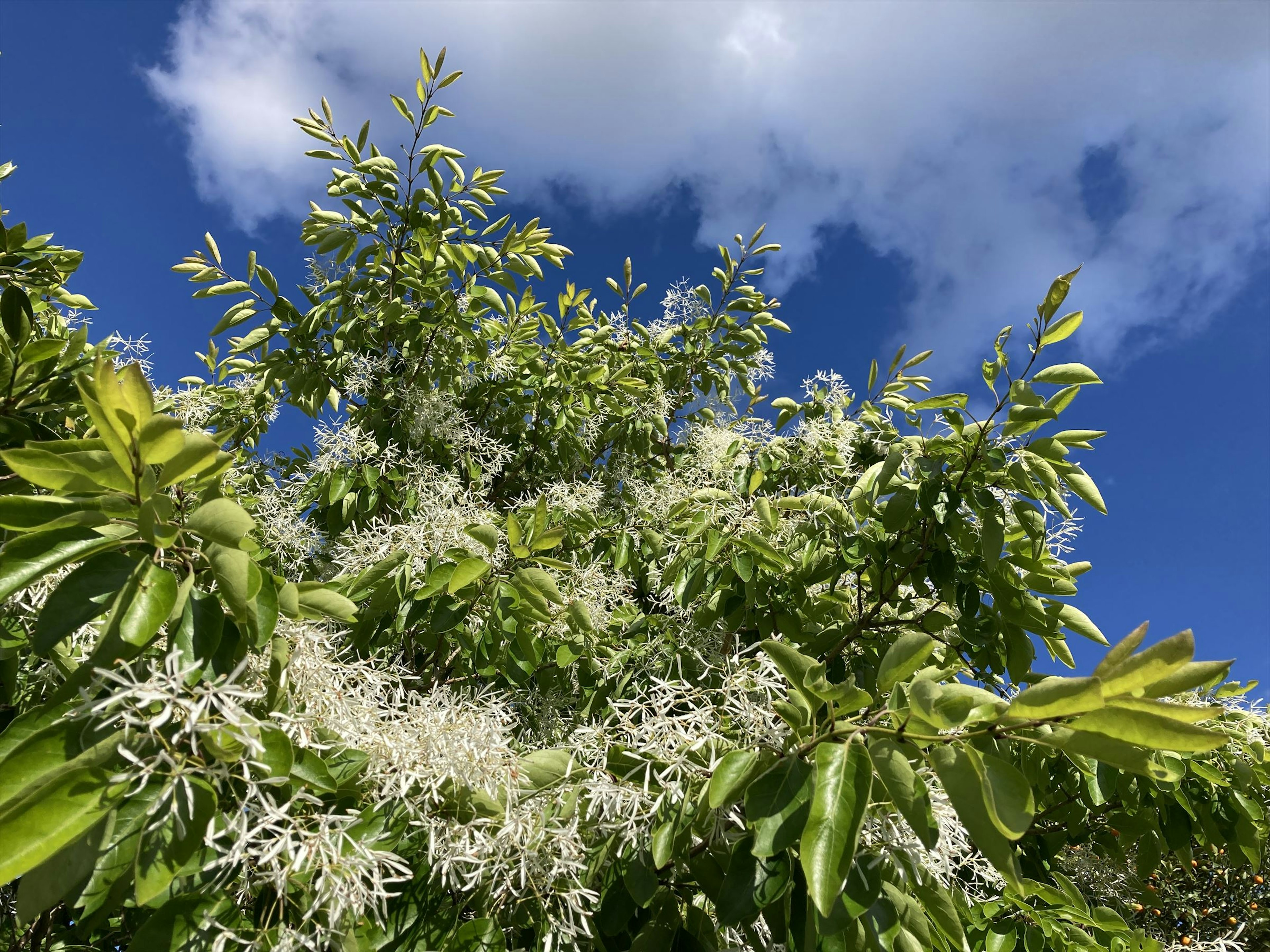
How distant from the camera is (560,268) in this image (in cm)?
340

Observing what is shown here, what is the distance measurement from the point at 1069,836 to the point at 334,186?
381cm

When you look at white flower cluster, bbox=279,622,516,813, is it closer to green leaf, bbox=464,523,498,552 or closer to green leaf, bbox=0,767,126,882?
green leaf, bbox=0,767,126,882

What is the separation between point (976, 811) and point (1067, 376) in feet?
3.94

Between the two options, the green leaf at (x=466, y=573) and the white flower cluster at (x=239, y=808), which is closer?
the white flower cluster at (x=239, y=808)

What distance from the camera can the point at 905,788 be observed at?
97 centimetres

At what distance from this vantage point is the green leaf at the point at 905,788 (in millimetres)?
950

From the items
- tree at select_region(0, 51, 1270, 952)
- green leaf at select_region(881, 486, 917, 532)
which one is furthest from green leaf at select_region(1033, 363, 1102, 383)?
green leaf at select_region(881, 486, 917, 532)

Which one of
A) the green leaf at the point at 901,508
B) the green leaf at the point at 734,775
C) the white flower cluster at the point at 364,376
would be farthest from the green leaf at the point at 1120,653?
the white flower cluster at the point at 364,376

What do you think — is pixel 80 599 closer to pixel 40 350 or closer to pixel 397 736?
pixel 397 736

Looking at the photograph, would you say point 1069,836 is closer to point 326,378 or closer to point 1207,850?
point 1207,850

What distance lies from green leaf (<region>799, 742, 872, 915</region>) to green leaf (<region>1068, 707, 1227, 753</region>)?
0.27m

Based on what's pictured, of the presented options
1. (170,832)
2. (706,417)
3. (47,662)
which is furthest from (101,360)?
(706,417)

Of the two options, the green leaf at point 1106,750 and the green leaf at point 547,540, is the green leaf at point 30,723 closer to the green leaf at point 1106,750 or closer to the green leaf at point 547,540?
the green leaf at point 547,540

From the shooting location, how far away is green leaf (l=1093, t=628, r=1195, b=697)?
0.83 m
